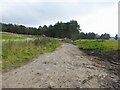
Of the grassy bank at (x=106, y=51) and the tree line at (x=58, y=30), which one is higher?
the tree line at (x=58, y=30)

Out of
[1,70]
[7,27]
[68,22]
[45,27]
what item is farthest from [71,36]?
[1,70]

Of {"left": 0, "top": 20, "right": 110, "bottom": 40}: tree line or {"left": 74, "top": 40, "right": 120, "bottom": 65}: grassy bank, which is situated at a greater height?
{"left": 0, "top": 20, "right": 110, "bottom": 40}: tree line

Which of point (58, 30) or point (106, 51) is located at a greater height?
point (58, 30)

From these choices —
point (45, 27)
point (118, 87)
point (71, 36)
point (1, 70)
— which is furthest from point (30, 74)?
point (45, 27)

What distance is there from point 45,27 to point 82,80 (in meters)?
115

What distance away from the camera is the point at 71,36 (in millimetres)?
116375

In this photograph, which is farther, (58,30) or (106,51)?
(58,30)

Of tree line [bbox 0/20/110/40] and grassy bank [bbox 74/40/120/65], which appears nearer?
grassy bank [bbox 74/40/120/65]

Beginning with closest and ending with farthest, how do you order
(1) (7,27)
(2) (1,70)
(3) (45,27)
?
(2) (1,70) → (1) (7,27) → (3) (45,27)

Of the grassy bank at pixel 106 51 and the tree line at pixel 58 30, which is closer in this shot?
the grassy bank at pixel 106 51

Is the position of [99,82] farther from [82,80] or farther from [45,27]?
[45,27]

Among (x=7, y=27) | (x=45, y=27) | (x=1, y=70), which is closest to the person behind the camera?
(x=1, y=70)

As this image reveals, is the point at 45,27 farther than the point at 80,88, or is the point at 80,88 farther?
the point at 45,27

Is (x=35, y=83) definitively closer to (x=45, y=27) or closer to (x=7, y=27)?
(x=7, y=27)
